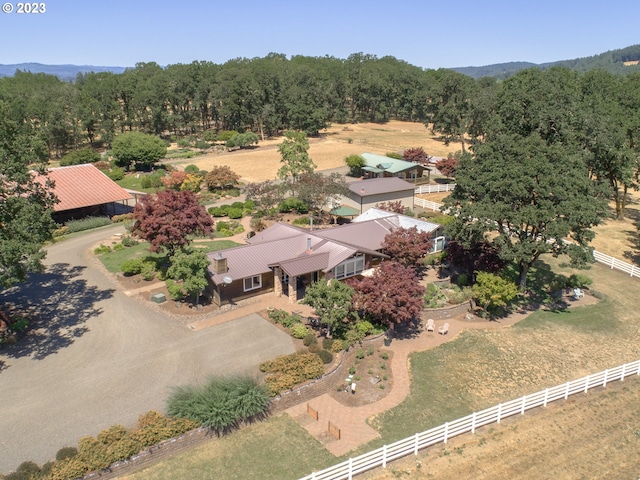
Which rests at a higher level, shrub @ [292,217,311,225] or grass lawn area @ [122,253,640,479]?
shrub @ [292,217,311,225]

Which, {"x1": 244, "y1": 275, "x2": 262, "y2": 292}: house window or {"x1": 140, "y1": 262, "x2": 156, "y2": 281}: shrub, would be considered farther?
{"x1": 140, "y1": 262, "x2": 156, "y2": 281}: shrub

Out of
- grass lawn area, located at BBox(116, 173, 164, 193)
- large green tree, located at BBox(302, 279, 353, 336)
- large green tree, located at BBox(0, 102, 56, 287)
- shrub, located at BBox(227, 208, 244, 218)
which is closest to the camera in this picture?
large green tree, located at BBox(0, 102, 56, 287)

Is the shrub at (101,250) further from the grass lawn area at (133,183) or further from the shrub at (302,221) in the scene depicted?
the grass lawn area at (133,183)

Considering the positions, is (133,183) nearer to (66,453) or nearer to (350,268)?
(350,268)

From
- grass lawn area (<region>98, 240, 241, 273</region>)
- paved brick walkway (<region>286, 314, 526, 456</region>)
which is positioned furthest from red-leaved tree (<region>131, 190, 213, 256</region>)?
paved brick walkway (<region>286, 314, 526, 456</region>)

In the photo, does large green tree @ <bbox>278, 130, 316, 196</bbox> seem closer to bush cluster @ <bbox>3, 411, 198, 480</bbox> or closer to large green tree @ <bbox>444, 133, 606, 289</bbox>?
large green tree @ <bbox>444, 133, 606, 289</bbox>

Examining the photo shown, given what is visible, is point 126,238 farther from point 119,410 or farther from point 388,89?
point 388,89

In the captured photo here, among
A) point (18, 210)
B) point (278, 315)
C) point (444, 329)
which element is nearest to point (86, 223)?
point (18, 210)
